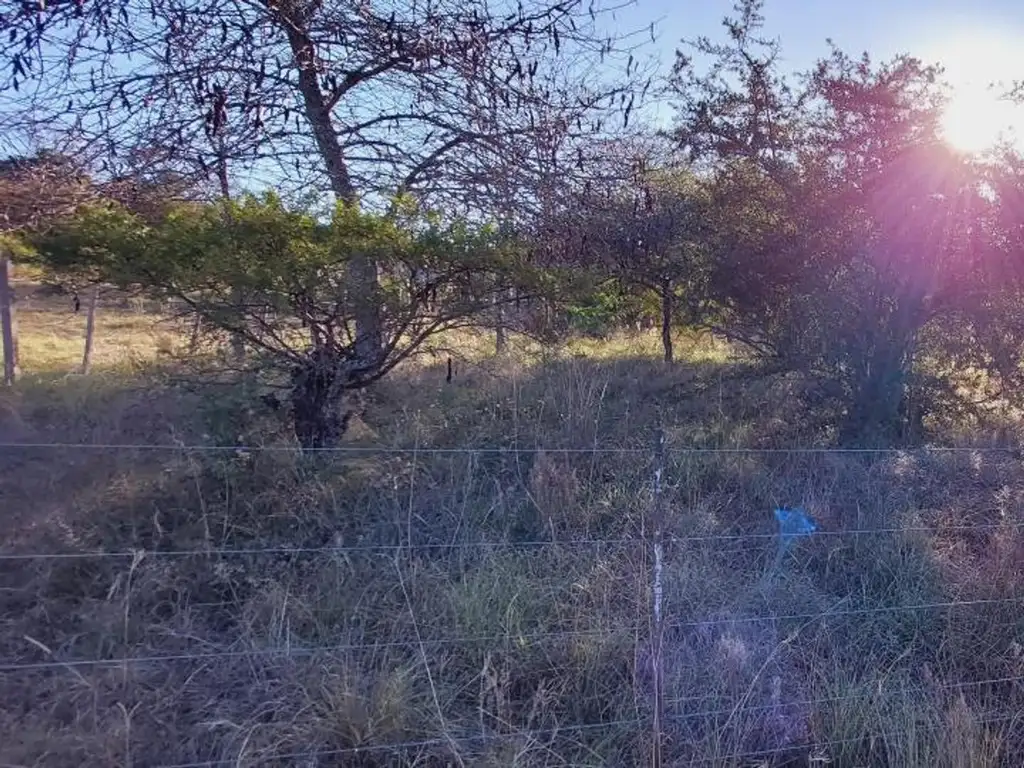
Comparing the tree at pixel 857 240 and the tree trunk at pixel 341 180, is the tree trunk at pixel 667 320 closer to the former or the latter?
the tree at pixel 857 240

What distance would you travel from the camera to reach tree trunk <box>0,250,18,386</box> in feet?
26.2

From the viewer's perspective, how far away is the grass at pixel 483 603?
2.70 m

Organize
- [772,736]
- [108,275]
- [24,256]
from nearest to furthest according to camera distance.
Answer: [772,736] < [108,275] < [24,256]

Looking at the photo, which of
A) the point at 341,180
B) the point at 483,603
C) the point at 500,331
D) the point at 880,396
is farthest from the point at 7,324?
the point at 880,396

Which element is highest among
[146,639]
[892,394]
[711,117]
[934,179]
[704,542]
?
[711,117]

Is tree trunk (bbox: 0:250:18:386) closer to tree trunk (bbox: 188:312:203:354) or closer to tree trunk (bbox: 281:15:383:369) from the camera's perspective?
tree trunk (bbox: 188:312:203:354)

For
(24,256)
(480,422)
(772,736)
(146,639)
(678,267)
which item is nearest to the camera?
(772,736)

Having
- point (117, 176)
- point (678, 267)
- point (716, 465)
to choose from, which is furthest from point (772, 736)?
point (678, 267)

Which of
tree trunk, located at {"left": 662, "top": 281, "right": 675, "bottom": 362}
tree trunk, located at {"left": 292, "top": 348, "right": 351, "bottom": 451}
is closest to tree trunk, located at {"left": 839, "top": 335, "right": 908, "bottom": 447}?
tree trunk, located at {"left": 662, "top": 281, "right": 675, "bottom": 362}

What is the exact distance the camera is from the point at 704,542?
3979 millimetres

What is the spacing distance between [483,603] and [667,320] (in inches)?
281

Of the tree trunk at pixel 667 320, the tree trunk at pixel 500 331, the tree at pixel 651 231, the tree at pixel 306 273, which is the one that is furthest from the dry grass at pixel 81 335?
the tree trunk at pixel 667 320

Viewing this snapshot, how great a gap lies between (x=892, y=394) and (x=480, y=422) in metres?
3.65

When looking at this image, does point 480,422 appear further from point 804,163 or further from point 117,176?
point 804,163
